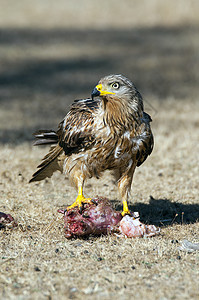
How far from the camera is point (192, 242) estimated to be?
18.1 feet

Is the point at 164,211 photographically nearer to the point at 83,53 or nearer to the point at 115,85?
the point at 115,85

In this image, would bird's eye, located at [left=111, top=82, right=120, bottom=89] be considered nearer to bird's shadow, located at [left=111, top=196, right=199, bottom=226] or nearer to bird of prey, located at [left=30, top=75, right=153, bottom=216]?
bird of prey, located at [left=30, top=75, right=153, bottom=216]

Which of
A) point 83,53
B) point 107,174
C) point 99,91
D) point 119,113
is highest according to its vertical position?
point 99,91

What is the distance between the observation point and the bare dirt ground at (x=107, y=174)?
14.9 ft

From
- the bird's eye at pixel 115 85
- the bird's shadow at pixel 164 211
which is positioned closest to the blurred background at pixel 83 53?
the bird's shadow at pixel 164 211

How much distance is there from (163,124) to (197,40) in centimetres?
1200

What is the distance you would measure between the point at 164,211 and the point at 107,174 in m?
1.85

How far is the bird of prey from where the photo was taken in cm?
563

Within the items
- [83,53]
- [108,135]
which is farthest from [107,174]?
[83,53]

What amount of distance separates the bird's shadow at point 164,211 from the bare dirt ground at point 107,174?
2 cm

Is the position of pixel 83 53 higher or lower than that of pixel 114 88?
lower

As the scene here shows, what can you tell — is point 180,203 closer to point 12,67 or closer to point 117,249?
point 117,249

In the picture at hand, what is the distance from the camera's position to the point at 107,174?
862 centimetres

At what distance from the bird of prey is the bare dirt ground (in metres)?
0.81
